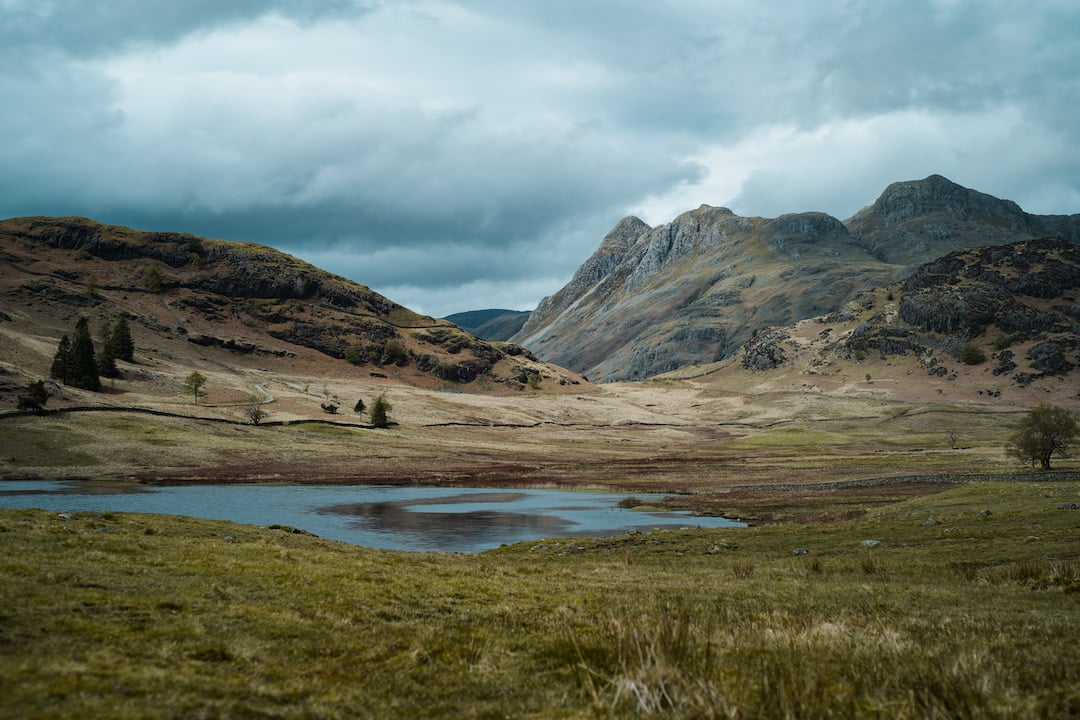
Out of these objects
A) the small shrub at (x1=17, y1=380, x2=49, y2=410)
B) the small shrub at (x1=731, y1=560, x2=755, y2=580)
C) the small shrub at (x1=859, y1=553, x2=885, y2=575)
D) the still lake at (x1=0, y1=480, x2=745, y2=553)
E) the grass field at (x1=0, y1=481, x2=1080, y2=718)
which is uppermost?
the grass field at (x1=0, y1=481, x2=1080, y2=718)

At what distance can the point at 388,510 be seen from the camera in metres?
64.9

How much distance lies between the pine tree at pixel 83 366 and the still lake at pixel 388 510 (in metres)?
70.0

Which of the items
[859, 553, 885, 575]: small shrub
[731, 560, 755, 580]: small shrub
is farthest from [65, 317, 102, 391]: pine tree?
Result: [859, 553, 885, 575]: small shrub

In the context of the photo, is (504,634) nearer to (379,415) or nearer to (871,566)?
(871,566)

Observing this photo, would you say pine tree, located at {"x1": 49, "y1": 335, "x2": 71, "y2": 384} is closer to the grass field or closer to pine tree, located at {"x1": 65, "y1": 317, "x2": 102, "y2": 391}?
pine tree, located at {"x1": 65, "y1": 317, "x2": 102, "y2": 391}

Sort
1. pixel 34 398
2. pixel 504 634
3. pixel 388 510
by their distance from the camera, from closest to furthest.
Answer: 1. pixel 504 634
2. pixel 388 510
3. pixel 34 398

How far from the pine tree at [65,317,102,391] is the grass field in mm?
127623

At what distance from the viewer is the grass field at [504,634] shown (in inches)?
368

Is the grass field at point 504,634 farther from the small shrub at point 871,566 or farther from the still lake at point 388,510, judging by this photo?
the still lake at point 388,510

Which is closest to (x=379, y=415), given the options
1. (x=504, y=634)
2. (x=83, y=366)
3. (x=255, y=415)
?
(x=255, y=415)

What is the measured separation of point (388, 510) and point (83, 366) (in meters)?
109

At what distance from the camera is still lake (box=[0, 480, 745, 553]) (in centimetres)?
5091

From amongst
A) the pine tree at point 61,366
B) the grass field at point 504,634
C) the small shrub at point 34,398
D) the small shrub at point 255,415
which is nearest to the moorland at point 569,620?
the grass field at point 504,634

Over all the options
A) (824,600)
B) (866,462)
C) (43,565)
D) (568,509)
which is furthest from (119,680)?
(866,462)
